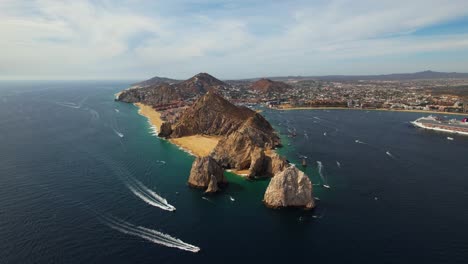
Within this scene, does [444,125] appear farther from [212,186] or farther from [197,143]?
[212,186]

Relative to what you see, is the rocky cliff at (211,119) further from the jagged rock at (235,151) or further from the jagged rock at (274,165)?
the jagged rock at (274,165)

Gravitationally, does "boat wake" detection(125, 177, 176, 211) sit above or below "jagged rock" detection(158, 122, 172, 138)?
below

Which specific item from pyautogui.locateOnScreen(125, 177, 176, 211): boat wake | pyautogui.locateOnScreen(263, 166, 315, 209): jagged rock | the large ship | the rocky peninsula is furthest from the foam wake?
the large ship

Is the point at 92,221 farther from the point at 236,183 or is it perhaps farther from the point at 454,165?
the point at 454,165

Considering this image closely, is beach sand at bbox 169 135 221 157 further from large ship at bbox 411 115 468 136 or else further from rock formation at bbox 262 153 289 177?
large ship at bbox 411 115 468 136

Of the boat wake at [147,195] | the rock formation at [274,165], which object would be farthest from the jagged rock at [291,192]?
the boat wake at [147,195]

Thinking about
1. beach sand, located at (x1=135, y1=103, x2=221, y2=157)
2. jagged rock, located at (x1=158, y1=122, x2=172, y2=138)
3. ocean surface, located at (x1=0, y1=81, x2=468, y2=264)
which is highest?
jagged rock, located at (x1=158, y1=122, x2=172, y2=138)

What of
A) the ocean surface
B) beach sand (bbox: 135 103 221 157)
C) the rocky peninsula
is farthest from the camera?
beach sand (bbox: 135 103 221 157)

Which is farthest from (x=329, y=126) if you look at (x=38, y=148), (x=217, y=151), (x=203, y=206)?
(x=38, y=148)

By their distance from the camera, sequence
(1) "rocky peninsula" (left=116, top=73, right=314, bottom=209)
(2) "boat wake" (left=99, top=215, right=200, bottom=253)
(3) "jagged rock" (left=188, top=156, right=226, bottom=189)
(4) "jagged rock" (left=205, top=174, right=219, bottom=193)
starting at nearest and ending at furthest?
(2) "boat wake" (left=99, top=215, right=200, bottom=253)
(1) "rocky peninsula" (left=116, top=73, right=314, bottom=209)
(4) "jagged rock" (left=205, top=174, right=219, bottom=193)
(3) "jagged rock" (left=188, top=156, right=226, bottom=189)
